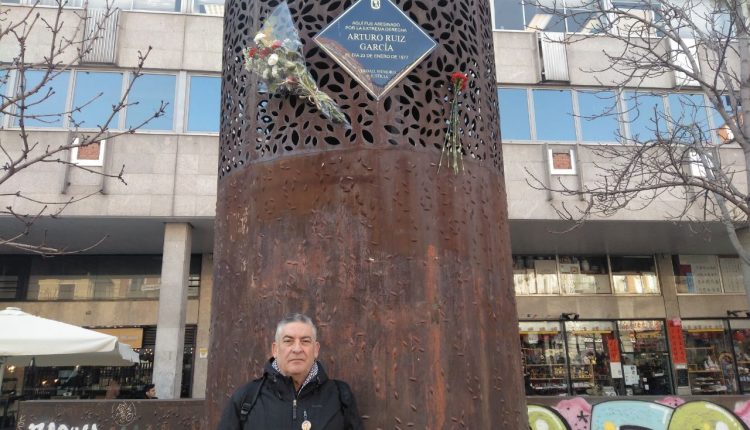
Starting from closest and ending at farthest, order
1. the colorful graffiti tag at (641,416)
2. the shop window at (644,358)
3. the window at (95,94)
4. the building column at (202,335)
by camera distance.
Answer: the colorful graffiti tag at (641,416)
the window at (95,94)
the building column at (202,335)
the shop window at (644,358)

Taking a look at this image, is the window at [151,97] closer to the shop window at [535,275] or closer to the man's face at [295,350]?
the shop window at [535,275]

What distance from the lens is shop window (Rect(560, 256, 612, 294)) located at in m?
20.8

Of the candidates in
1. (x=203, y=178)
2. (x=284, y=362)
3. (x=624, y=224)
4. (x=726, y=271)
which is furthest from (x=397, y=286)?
(x=726, y=271)

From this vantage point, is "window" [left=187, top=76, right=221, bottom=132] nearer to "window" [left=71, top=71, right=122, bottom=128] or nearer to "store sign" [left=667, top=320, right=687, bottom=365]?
"window" [left=71, top=71, right=122, bottom=128]

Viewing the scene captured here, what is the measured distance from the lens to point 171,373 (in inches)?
596

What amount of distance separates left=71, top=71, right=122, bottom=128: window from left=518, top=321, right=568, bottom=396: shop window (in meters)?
14.7

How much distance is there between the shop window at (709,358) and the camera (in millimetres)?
20375

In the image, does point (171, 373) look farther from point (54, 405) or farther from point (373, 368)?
point (373, 368)

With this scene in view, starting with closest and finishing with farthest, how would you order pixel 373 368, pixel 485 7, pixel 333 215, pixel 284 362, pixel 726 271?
pixel 284 362, pixel 373 368, pixel 333 215, pixel 485 7, pixel 726 271

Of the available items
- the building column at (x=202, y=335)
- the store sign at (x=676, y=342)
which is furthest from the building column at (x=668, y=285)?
the building column at (x=202, y=335)

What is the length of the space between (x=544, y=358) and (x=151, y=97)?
49.6 feet

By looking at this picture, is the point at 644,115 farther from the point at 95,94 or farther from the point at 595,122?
the point at 95,94

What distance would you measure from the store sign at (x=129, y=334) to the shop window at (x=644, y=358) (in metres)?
16.1

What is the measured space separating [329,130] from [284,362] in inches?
55.3
